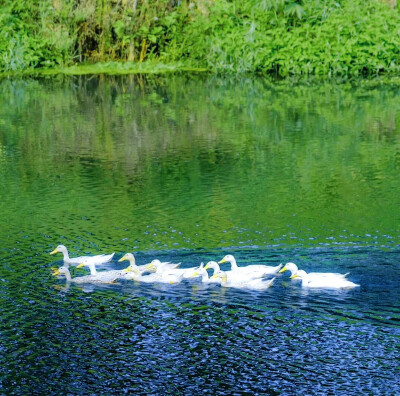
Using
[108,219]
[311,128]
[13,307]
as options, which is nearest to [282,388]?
[13,307]

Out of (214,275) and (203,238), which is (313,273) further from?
(203,238)

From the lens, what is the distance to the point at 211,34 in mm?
27031

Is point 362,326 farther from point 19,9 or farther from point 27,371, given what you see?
point 19,9

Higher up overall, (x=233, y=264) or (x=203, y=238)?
(x=233, y=264)

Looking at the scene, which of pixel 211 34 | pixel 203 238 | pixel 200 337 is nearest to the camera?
pixel 200 337

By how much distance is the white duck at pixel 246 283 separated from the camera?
370 inches

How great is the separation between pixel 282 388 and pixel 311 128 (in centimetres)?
1144

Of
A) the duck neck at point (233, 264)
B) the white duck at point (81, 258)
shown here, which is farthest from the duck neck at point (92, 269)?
the duck neck at point (233, 264)

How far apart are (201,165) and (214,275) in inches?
236

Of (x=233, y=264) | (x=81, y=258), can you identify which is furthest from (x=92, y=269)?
(x=233, y=264)

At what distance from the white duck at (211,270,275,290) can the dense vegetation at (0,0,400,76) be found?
16.2m

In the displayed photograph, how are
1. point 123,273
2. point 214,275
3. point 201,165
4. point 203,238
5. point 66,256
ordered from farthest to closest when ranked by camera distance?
point 201,165 < point 203,238 < point 66,256 < point 123,273 < point 214,275

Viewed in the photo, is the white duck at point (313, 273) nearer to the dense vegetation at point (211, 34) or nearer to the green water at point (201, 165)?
the green water at point (201, 165)

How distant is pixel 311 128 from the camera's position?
18.4 meters
